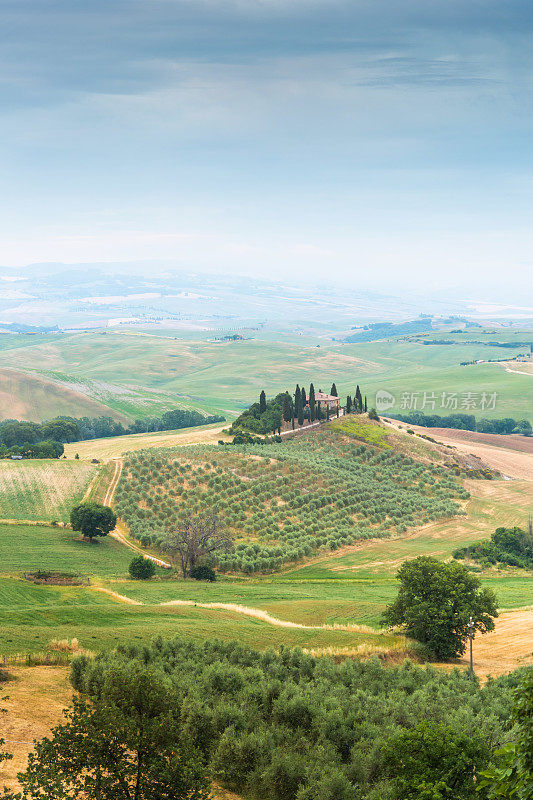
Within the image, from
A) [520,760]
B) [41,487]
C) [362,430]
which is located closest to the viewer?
[520,760]

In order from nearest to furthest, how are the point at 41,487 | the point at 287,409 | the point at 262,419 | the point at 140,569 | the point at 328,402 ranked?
the point at 140,569, the point at 41,487, the point at 262,419, the point at 287,409, the point at 328,402

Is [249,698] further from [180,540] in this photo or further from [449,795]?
[180,540]

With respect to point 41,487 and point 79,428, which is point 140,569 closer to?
point 41,487

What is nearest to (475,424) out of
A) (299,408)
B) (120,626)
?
(299,408)

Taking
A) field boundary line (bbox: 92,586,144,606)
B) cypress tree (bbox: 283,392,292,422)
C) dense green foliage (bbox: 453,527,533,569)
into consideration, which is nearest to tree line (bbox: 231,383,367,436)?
cypress tree (bbox: 283,392,292,422)

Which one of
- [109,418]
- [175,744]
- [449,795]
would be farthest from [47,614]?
[109,418]

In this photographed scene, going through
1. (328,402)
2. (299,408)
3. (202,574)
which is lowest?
(202,574)

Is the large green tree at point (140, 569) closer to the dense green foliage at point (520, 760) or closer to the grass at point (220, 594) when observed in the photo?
the grass at point (220, 594)
